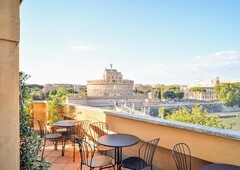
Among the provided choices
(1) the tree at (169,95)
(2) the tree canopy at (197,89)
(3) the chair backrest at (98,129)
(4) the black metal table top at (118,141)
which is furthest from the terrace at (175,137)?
(1) the tree at (169,95)

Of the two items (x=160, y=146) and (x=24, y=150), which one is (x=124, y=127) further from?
(x=24, y=150)

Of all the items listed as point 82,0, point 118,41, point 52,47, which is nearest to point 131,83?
point 118,41

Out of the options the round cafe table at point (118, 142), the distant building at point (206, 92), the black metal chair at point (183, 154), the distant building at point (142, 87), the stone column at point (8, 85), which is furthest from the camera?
the distant building at point (142, 87)

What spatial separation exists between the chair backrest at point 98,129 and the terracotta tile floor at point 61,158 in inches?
22.7

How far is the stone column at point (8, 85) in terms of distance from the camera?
4.43 feet

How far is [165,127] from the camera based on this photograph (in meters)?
3.00

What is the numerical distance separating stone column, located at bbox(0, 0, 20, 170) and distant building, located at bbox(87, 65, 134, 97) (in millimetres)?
30978

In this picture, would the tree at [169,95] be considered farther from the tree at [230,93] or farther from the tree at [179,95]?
the tree at [230,93]

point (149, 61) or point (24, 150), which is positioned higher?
point (149, 61)

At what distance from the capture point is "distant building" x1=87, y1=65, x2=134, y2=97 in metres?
33.3

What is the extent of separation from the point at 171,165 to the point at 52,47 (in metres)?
12.8

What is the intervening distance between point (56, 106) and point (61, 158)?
2.00 m

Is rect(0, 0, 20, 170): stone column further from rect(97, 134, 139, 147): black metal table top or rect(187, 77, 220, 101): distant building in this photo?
rect(187, 77, 220, 101): distant building

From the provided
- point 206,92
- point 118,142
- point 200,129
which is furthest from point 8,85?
point 206,92
